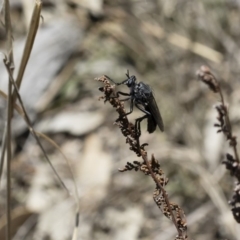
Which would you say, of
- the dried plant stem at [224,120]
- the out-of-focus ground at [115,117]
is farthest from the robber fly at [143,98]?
the out-of-focus ground at [115,117]

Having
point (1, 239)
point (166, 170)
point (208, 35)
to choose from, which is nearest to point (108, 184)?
point (166, 170)

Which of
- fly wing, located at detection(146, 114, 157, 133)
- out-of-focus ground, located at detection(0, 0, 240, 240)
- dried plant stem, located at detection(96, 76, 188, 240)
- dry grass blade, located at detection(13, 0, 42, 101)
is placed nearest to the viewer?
dried plant stem, located at detection(96, 76, 188, 240)

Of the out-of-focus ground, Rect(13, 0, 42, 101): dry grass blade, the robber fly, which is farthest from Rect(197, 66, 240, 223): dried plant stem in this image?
the out-of-focus ground

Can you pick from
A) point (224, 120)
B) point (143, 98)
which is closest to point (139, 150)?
point (224, 120)

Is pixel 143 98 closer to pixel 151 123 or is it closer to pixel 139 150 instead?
pixel 151 123

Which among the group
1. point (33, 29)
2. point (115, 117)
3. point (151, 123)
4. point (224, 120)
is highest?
point (115, 117)

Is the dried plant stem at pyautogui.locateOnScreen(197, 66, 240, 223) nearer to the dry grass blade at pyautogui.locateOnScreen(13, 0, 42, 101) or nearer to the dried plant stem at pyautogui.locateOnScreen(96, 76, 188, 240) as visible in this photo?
the dried plant stem at pyautogui.locateOnScreen(96, 76, 188, 240)

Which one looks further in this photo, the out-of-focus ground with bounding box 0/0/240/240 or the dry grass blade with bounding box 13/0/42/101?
the out-of-focus ground with bounding box 0/0/240/240

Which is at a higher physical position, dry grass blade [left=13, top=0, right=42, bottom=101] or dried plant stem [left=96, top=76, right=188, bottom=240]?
dry grass blade [left=13, top=0, right=42, bottom=101]
